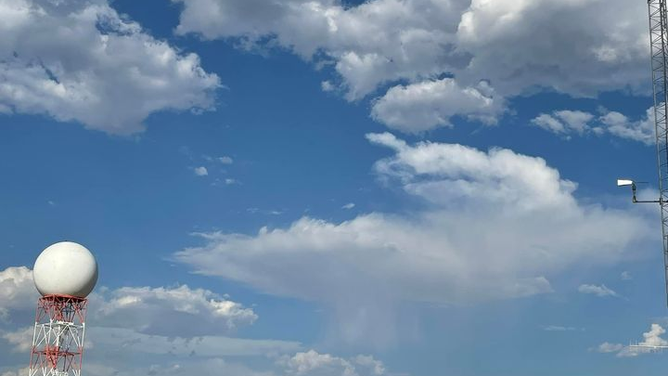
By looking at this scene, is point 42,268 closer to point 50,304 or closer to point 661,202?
point 50,304

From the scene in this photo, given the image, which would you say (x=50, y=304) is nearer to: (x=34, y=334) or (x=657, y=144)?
(x=34, y=334)

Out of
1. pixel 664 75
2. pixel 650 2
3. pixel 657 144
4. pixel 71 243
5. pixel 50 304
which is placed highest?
pixel 650 2

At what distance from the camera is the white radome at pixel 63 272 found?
140875 mm

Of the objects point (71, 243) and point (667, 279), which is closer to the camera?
point (667, 279)

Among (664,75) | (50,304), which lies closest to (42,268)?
(50,304)

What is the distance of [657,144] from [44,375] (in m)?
111

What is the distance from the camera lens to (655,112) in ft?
468

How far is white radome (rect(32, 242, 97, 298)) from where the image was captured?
141m

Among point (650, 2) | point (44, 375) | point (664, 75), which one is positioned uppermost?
point (650, 2)

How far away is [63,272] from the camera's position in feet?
463

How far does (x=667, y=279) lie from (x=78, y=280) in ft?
324

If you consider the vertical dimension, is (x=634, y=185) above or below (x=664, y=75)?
below

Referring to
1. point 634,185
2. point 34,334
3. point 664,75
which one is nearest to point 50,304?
point 34,334

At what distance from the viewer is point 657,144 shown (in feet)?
465
